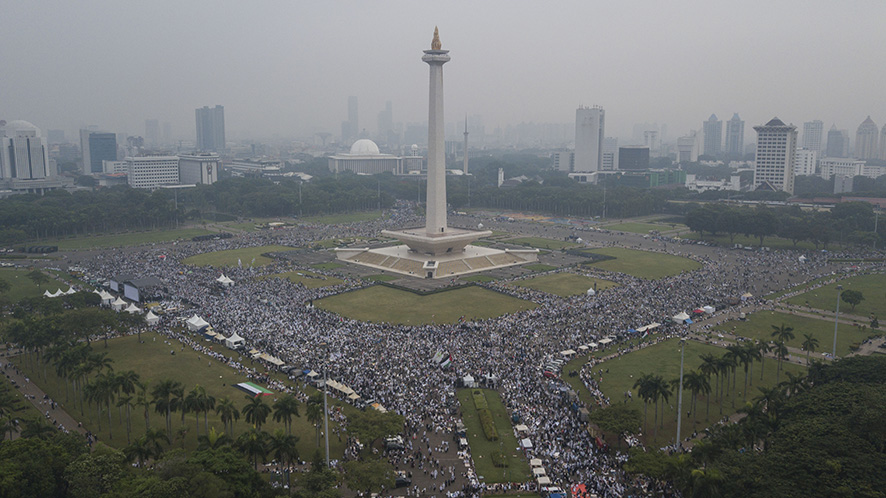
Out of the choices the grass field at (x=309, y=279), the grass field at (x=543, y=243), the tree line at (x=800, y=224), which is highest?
the tree line at (x=800, y=224)

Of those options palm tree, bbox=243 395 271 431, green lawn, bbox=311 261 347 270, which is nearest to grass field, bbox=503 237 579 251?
green lawn, bbox=311 261 347 270

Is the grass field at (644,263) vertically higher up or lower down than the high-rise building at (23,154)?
lower down

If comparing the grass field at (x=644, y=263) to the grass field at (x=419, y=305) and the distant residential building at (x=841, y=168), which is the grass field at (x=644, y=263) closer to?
the grass field at (x=419, y=305)

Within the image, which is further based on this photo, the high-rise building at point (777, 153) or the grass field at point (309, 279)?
the high-rise building at point (777, 153)

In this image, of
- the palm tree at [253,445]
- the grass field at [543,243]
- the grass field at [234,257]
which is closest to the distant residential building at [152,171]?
the grass field at [234,257]

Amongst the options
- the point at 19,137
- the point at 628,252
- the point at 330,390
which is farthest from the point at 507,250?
the point at 19,137

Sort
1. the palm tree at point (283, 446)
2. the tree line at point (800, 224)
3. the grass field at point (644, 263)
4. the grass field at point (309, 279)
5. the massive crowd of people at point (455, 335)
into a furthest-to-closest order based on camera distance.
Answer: the tree line at point (800, 224), the grass field at point (644, 263), the grass field at point (309, 279), the massive crowd of people at point (455, 335), the palm tree at point (283, 446)

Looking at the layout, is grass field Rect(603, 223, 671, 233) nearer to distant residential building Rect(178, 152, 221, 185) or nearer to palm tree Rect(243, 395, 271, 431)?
palm tree Rect(243, 395, 271, 431)

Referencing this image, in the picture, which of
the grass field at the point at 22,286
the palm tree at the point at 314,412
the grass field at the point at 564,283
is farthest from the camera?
the grass field at the point at 564,283
